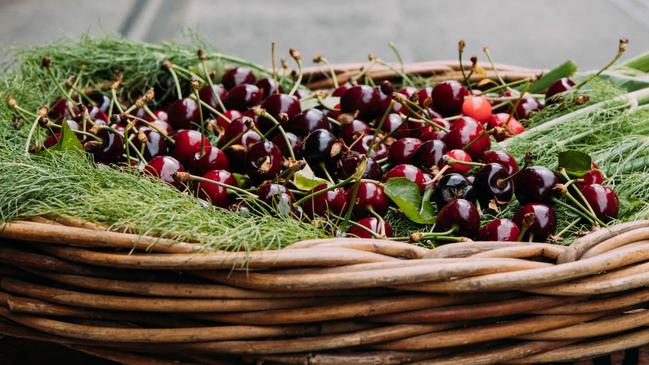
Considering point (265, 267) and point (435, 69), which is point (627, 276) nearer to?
point (265, 267)

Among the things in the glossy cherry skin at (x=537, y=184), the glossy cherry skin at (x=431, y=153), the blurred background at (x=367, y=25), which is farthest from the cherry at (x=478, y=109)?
the blurred background at (x=367, y=25)

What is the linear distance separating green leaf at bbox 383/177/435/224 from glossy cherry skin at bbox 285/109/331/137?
23 cm

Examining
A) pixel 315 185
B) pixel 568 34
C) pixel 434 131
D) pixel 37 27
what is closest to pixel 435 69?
pixel 434 131

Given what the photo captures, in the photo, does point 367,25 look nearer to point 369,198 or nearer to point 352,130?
point 352,130

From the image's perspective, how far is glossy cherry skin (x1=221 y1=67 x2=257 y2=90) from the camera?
174 centimetres

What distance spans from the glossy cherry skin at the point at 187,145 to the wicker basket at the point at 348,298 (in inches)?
13.7

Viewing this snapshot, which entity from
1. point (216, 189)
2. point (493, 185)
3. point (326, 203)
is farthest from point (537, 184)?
point (216, 189)

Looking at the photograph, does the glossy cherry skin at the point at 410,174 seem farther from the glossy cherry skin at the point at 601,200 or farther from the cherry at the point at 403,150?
the glossy cherry skin at the point at 601,200

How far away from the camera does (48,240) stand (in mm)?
1002

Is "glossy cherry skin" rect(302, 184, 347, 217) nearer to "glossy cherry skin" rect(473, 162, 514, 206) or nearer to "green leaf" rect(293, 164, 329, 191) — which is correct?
"green leaf" rect(293, 164, 329, 191)

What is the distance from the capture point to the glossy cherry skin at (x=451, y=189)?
1250 mm

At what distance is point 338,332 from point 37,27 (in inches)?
166

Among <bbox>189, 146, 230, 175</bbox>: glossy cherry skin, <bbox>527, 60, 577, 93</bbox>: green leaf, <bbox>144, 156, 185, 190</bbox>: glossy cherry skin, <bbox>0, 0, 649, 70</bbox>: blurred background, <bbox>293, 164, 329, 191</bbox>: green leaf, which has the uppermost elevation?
<bbox>144, 156, 185, 190</bbox>: glossy cherry skin

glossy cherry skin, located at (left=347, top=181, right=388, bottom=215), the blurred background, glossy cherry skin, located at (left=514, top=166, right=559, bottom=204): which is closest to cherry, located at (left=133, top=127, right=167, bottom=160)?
glossy cherry skin, located at (left=347, top=181, right=388, bottom=215)
